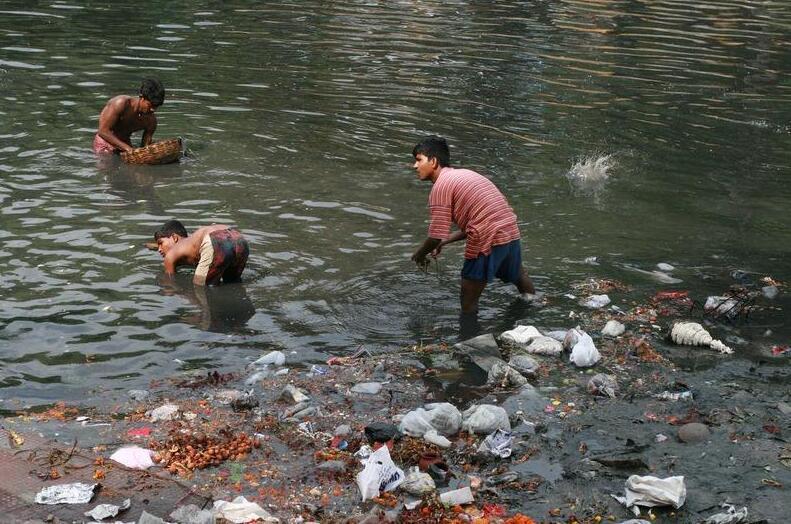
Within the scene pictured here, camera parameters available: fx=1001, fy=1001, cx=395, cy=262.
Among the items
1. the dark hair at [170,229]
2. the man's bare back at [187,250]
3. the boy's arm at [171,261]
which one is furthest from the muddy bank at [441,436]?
the dark hair at [170,229]

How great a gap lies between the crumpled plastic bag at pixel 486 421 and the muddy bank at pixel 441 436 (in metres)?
0.02

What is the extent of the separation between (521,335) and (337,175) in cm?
480

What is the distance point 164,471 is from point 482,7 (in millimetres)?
21539

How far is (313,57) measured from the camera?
723 inches

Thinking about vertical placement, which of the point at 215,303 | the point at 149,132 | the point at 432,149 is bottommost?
the point at 215,303

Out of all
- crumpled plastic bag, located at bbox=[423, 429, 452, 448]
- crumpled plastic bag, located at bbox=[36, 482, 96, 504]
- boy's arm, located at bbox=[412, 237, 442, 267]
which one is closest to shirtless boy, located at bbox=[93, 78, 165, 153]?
boy's arm, located at bbox=[412, 237, 442, 267]

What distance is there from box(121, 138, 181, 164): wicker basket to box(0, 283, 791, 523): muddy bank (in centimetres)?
532

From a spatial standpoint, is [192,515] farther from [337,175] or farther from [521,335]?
[337,175]

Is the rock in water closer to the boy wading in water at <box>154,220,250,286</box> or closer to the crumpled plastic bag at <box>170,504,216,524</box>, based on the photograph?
the crumpled plastic bag at <box>170,504,216,524</box>

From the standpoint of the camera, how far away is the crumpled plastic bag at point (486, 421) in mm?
6310

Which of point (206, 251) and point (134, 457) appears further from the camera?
point (206, 251)

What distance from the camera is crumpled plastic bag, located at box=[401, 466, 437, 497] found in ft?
18.3

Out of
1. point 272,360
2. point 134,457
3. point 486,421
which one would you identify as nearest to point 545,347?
point 486,421

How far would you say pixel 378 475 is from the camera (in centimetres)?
556
